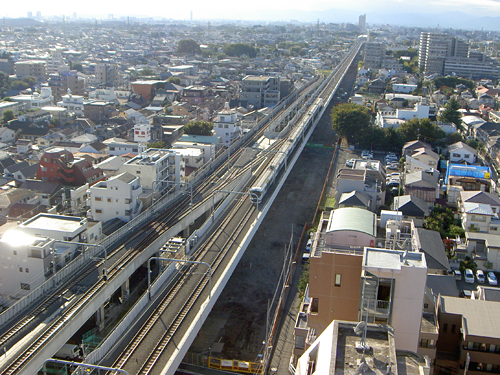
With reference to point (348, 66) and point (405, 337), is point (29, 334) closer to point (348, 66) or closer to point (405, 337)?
point (405, 337)

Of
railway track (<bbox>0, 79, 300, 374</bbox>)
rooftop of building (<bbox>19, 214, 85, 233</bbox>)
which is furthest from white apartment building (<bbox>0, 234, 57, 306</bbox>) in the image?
rooftop of building (<bbox>19, 214, 85, 233</bbox>)

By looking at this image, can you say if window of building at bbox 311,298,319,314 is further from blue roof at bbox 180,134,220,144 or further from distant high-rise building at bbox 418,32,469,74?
distant high-rise building at bbox 418,32,469,74

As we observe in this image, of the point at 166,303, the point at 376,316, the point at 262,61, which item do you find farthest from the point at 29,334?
the point at 262,61

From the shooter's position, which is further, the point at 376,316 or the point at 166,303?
the point at 166,303

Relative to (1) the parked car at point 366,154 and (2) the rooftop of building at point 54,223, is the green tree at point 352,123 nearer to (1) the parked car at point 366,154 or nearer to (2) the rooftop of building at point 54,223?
(1) the parked car at point 366,154

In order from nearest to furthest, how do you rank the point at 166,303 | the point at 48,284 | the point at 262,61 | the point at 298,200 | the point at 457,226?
A: the point at 166,303 < the point at 48,284 < the point at 457,226 < the point at 298,200 < the point at 262,61

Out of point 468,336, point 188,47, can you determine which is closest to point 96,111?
point 468,336
